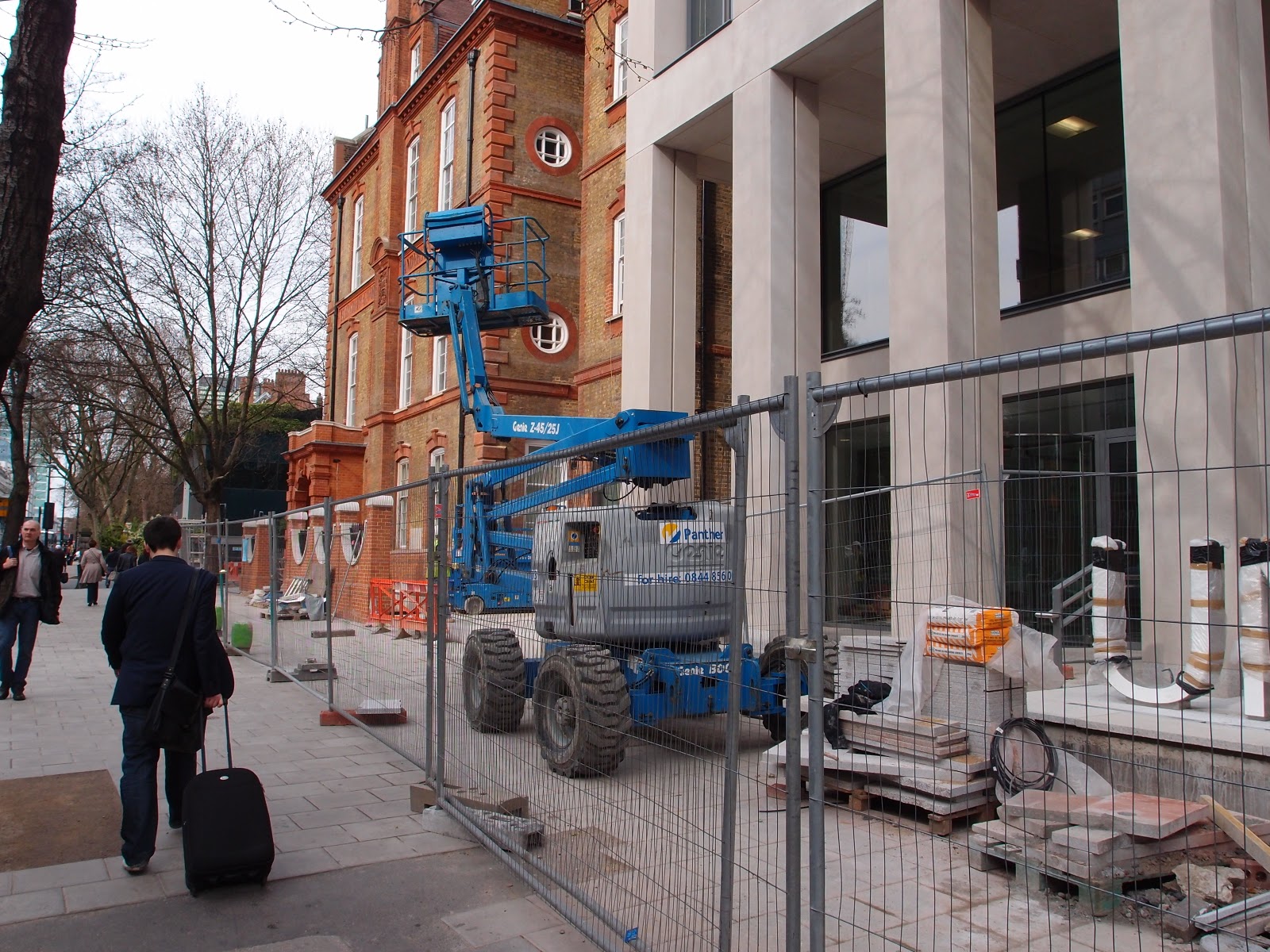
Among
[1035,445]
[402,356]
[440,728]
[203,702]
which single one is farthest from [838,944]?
[402,356]

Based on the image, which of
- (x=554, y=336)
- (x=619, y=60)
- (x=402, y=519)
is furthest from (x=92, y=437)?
(x=402, y=519)

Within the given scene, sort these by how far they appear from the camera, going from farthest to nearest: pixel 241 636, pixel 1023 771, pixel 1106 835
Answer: pixel 241 636, pixel 1106 835, pixel 1023 771

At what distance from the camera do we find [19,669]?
1021 centimetres

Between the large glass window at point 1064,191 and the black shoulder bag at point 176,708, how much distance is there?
32.9ft

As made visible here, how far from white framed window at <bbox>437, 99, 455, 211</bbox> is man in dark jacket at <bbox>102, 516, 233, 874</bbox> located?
22.5 metres

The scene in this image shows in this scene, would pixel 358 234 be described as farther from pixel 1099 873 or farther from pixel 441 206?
pixel 1099 873

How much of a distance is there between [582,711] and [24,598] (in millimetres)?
7639

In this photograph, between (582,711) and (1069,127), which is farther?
(1069,127)

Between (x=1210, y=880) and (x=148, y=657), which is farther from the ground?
(x=148, y=657)

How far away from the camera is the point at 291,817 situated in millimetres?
6125

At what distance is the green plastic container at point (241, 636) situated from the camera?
14328 mm

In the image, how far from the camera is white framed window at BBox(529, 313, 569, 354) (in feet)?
78.8

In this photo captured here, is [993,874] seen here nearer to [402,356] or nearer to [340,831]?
[340,831]

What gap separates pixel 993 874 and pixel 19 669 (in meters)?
9.72
